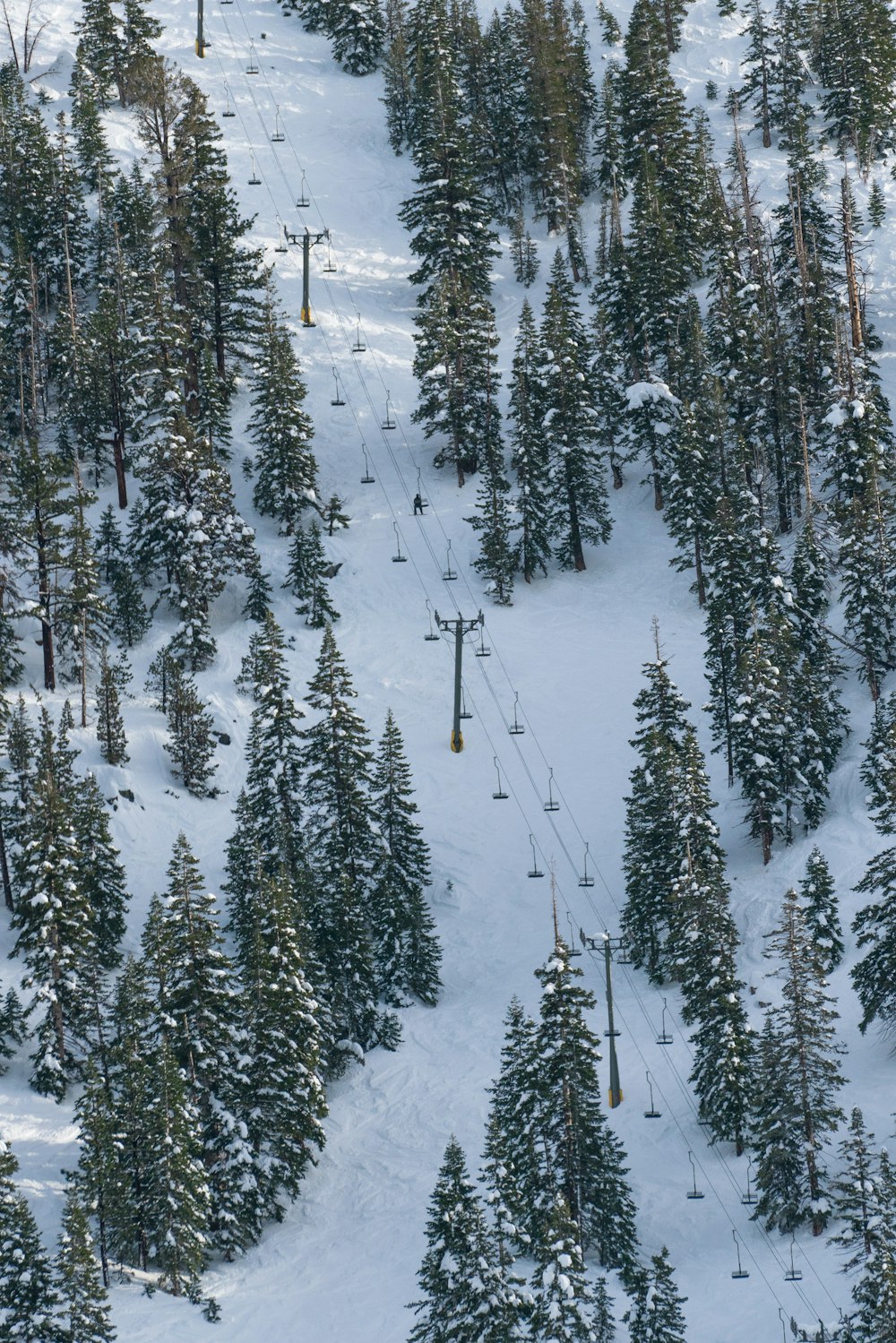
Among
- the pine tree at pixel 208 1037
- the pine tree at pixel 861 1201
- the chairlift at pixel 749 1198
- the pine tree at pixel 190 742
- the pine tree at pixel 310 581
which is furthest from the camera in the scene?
the pine tree at pixel 310 581

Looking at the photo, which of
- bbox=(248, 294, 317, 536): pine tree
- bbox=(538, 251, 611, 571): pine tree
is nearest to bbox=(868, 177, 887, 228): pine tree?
bbox=(538, 251, 611, 571): pine tree

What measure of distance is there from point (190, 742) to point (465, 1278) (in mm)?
30780

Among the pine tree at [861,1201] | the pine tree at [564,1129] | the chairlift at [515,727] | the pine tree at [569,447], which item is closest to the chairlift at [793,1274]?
the pine tree at [861,1201]

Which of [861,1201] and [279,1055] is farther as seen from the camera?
[279,1055]

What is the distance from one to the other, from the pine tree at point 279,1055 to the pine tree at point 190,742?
12.3 meters

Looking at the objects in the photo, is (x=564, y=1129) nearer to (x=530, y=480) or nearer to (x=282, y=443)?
(x=530, y=480)

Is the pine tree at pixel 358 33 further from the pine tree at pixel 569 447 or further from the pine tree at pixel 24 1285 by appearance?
the pine tree at pixel 24 1285

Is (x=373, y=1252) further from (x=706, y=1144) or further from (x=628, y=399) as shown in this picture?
(x=628, y=399)

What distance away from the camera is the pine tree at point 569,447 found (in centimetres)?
7606

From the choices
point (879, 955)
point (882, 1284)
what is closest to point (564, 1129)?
point (879, 955)

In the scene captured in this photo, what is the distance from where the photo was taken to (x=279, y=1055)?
4919 cm

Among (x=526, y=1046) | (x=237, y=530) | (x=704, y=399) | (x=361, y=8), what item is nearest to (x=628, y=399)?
(x=704, y=399)

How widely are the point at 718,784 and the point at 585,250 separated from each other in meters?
42.6

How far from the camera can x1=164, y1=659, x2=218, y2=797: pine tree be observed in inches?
2458
